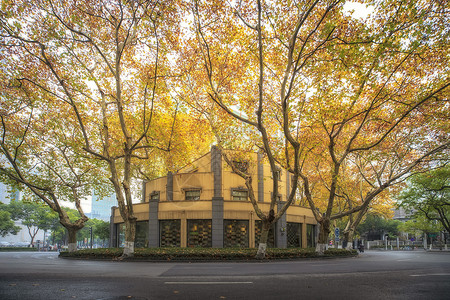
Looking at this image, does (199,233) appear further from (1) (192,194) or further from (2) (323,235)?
(2) (323,235)

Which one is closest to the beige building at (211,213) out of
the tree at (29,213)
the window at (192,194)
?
the window at (192,194)

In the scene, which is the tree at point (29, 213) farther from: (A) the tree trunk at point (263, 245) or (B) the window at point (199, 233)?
(A) the tree trunk at point (263, 245)

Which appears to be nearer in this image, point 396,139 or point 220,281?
point 220,281

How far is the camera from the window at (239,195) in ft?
96.7

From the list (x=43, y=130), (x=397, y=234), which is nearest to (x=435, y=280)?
(x=43, y=130)

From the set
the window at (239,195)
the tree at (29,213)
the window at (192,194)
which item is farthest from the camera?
the tree at (29,213)

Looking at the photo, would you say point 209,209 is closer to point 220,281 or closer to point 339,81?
point 339,81

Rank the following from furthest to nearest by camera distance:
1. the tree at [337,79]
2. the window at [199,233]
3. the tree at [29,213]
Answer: the tree at [29,213], the window at [199,233], the tree at [337,79]

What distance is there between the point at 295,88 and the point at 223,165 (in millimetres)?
12848

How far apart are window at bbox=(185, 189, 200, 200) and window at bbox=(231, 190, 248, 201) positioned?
3.37 m

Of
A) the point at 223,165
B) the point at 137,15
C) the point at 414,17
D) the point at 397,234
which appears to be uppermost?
the point at 137,15

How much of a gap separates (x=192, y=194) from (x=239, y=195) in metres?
4.58

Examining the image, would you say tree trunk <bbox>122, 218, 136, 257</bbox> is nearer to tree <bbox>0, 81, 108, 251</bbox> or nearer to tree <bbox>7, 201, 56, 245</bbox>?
tree <bbox>0, 81, 108, 251</bbox>

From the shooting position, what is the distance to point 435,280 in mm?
9117
